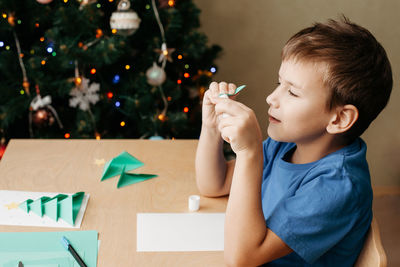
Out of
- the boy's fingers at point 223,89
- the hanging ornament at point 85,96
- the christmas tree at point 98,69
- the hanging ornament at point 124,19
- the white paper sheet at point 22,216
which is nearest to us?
the white paper sheet at point 22,216

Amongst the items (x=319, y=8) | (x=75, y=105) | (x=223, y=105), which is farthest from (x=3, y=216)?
(x=319, y=8)

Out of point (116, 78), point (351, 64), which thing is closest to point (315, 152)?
point (351, 64)

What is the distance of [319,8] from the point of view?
2.35 meters

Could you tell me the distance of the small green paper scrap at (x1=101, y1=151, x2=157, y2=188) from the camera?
1.15 m

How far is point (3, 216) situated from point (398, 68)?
86.6 inches

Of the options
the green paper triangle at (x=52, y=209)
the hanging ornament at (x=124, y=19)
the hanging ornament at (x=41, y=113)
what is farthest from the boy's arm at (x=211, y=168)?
the hanging ornament at (x=41, y=113)

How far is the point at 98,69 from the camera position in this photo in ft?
6.97

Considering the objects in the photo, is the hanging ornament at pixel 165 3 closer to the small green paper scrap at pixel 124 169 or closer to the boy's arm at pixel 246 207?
the small green paper scrap at pixel 124 169

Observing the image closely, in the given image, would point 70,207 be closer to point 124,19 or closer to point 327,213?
point 327,213

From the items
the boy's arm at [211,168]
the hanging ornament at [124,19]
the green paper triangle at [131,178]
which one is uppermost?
the hanging ornament at [124,19]

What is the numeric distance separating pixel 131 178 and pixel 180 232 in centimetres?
26

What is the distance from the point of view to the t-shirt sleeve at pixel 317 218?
84 cm

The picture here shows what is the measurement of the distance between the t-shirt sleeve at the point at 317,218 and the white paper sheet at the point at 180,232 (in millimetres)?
159

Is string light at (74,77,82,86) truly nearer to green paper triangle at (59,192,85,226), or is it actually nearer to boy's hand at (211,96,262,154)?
green paper triangle at (59,192,85,226)
